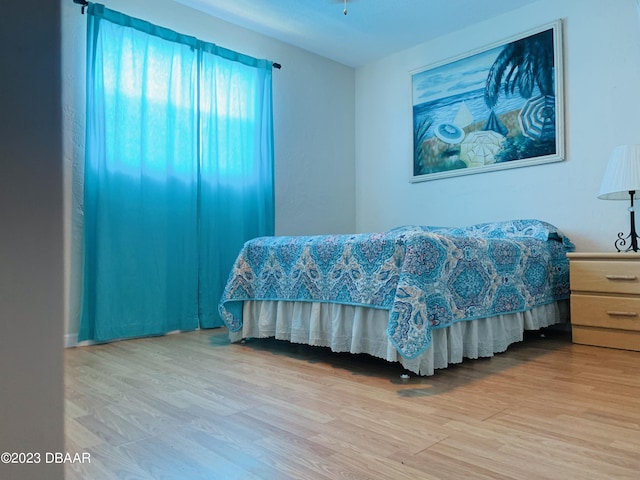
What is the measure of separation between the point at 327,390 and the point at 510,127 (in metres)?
2.54

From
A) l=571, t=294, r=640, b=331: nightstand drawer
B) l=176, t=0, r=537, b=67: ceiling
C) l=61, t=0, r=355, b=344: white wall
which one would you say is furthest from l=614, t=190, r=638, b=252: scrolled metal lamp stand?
l=61, t=0, r=355, b=344: white wall

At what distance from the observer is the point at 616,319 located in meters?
2.46

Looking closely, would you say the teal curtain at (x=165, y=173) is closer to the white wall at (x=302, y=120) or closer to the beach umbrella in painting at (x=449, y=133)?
the white wall at (x=302, y=120)

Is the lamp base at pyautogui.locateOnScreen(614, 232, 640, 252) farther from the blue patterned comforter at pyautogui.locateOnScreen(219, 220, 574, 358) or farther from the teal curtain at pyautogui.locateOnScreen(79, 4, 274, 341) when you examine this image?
the teal curtain at pyautogui.locateOnScreen(79, 4, 274, 341)

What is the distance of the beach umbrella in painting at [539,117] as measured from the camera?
3125 mm

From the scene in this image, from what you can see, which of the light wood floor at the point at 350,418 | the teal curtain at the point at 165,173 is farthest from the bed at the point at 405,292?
the teal curtain at the point at 165,173

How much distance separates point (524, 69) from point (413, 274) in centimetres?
225

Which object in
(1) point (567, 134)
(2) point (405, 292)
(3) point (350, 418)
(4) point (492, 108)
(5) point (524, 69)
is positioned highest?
(5) point (524, 69)

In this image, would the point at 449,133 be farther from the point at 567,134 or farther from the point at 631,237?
the point at 631,237

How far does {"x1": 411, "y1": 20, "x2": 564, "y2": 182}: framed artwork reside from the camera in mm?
3145

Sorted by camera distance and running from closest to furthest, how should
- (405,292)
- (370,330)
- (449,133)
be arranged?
(405,292) < (370,330) < (449,133)

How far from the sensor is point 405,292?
1.84m

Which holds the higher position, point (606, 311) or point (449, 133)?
point (449, 133)

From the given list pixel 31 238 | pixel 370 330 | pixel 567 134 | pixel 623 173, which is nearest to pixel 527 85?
pixel 567 134
